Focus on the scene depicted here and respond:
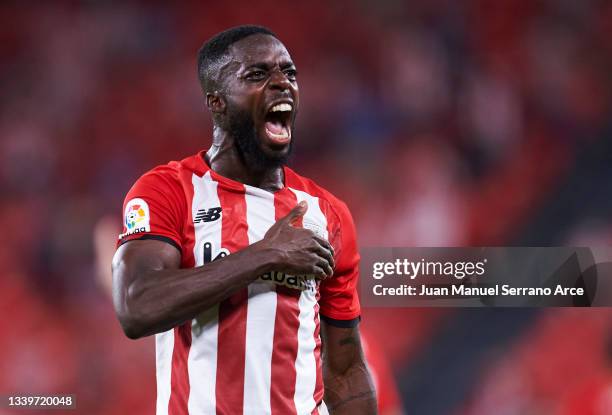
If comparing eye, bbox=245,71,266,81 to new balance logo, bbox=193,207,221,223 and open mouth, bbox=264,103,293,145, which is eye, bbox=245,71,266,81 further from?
new balance logo, bbox=193,207,221,223

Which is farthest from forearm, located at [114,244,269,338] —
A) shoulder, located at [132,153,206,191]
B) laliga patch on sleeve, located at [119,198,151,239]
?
shoulder, located at [132,153,206,191]

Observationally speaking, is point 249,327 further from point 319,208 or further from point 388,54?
point 388,54

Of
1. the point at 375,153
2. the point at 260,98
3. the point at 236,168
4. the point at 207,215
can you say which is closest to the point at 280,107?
the point at 260,98

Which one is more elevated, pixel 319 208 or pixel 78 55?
pixel 78 55

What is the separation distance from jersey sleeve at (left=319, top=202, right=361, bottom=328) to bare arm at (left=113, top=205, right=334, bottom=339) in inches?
→ 11.5

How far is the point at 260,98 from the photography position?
1.59 meters

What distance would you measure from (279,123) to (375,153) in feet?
4.13

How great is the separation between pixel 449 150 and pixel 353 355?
51.3 inches

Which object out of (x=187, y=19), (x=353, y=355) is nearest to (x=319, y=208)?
(x=353, y=355)

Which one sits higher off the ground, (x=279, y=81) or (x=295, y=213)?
(x=279, y=81)

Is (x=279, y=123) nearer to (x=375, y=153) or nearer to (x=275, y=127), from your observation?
(x=275, y=127)

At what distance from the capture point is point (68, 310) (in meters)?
2.81

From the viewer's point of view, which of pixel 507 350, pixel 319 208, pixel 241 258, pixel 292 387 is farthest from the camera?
pixel 507 350

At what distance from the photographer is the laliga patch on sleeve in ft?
4.68
